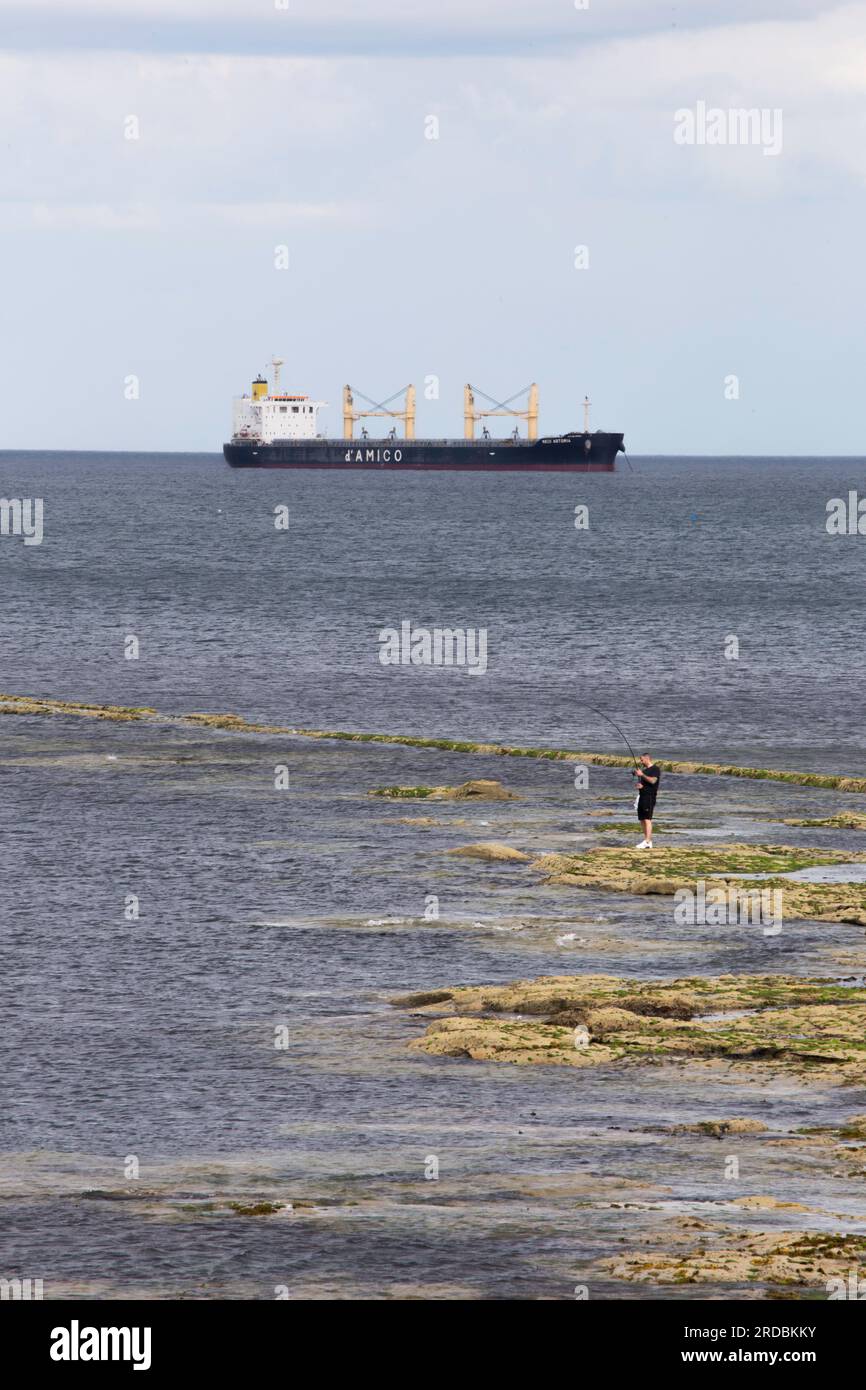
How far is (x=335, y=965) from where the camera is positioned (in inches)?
1267

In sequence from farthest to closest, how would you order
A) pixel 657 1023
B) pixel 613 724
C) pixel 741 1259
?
pixel 613 724 → pixel 657 1023 → pixel 741 1259

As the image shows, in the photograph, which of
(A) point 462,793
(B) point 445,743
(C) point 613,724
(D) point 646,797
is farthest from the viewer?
(C) point 613,724

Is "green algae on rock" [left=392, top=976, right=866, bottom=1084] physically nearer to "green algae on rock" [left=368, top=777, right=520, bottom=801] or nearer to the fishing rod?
"green algae on rock" [left=368, top=777, right=520, bottom=801]

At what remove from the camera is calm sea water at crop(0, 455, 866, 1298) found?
20953mm

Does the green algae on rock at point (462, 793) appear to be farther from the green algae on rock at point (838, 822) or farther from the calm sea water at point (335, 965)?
the green algae on rock at point (838, 822)

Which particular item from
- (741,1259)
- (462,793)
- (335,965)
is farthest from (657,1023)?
(462,793)

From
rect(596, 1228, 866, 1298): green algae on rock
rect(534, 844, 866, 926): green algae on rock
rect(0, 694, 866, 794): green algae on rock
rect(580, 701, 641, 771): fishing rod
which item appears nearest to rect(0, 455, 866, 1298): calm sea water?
rect(596, 1228, 866, 1298): green algae on rock

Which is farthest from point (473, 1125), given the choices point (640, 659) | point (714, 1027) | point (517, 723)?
point (640, 659)

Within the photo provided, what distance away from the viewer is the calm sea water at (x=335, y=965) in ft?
68.7

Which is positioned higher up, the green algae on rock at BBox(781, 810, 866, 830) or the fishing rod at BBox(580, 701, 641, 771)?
the fishing rod at BBox(580, 701, 641, 771)

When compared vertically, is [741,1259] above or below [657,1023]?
below

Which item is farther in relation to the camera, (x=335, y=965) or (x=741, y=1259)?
(x=335, y=965)

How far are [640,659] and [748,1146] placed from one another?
61216 mm

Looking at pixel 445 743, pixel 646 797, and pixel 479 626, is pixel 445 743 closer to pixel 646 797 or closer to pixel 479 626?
pixel 646 797
